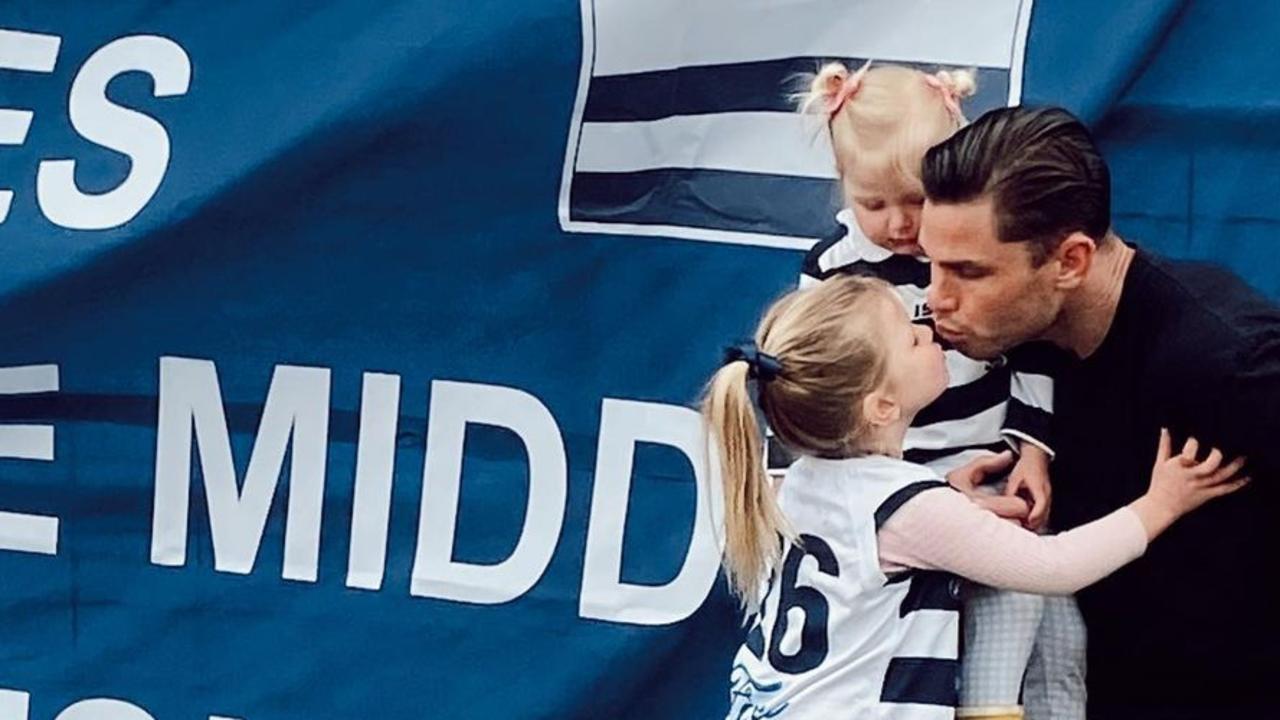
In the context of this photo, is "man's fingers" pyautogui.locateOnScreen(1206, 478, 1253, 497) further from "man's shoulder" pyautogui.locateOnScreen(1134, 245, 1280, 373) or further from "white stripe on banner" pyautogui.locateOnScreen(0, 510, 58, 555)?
"white stripe on banner" pyautogui.locateOnScreen(0, 510, 58, 555)

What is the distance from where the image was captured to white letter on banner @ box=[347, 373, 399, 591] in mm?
2461

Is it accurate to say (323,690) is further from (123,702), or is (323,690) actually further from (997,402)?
(997,402)

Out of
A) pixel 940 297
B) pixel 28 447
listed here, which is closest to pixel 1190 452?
pixel 940 297

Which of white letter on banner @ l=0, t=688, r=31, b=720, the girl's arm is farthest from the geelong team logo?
white letter on banner @ l=0, t=688, r=31, b=720

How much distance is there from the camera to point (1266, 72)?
218 cm

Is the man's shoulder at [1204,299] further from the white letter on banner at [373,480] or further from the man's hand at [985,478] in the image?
the white letter on banner at [373,480]

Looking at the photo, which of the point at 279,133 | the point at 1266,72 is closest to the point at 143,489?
the point at 279,133

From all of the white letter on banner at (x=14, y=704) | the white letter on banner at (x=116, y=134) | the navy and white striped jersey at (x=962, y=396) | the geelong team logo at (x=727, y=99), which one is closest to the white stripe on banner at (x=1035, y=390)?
the navy and white striped jersey at (x=962, y=396)

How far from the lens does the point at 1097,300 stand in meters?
1.84

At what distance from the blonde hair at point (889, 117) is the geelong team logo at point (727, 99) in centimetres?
23

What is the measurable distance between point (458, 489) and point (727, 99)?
52 centimetres

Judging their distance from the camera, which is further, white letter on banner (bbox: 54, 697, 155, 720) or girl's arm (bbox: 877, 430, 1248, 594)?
white letter on banner (bbox: 54, 697, 155, 720)

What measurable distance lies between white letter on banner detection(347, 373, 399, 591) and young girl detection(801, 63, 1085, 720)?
625mm

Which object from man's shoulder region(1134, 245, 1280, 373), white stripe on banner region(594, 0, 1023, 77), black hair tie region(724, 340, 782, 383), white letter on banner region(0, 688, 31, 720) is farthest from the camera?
white letter on banner region(0, 688, 31, 720)
